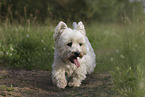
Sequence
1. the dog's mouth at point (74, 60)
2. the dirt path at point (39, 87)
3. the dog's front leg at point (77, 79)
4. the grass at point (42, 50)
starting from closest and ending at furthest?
the dirt path at point (39, 87), the dog's mouth at point (74, 60), the dog's front leg at point (77, 79), the grass at point (42, 50)

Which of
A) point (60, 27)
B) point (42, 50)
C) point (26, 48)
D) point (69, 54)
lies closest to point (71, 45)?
point (69, 54)

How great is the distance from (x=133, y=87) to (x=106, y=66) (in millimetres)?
2141

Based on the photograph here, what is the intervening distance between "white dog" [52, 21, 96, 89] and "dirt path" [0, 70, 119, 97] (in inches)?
8.8

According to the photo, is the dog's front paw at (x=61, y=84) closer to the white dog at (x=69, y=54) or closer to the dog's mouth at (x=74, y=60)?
the white dog at (x=69, y=54)

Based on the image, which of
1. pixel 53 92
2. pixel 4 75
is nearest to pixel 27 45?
pixel 4 75

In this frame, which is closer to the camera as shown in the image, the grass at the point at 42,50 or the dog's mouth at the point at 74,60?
the dog's mouth at the point at 74,60

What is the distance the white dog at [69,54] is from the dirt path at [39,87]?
224 millimetres

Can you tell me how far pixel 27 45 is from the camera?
6223 millimetres

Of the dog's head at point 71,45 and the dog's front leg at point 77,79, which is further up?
the dog's head at point 71,45

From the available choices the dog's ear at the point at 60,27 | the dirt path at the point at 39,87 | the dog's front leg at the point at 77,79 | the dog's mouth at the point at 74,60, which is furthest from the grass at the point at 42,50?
the dog's ear at the point at 60,27

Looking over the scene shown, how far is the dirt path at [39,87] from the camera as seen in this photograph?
3430 millimetres

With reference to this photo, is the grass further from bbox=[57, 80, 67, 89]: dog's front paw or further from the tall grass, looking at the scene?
bbox=[57, 80, 67, 89]: dog's front paw

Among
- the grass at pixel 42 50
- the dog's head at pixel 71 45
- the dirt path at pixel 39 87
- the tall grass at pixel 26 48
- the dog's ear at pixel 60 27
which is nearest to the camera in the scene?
the dirt path at pixel 39 87

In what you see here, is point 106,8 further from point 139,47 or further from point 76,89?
point 76,89
